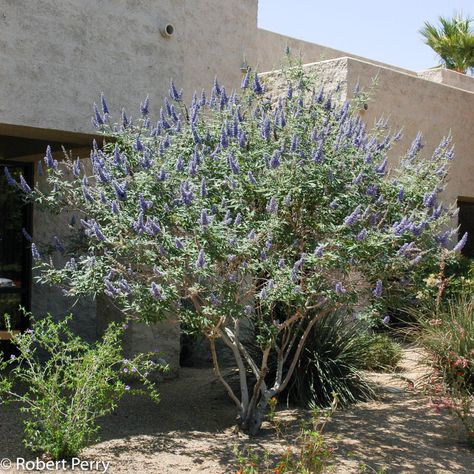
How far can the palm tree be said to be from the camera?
25297 millimetres

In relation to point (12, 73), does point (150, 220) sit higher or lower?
lower

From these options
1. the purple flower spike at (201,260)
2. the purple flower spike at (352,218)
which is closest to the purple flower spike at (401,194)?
the purple flower spike at (352,218)

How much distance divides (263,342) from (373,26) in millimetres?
12368

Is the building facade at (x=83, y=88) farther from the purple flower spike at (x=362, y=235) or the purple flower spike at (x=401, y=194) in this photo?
the purple flower spike at (x=362, y=235)

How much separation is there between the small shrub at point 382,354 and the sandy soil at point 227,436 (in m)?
0.74

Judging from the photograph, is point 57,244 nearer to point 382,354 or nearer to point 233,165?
point 233,165

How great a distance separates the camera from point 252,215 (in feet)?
21.9

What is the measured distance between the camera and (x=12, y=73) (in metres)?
8.26

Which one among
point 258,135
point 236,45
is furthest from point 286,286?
point 236,45

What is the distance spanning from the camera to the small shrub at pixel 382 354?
10.2 m

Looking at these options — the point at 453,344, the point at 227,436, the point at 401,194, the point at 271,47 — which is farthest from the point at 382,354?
the point at 271,47

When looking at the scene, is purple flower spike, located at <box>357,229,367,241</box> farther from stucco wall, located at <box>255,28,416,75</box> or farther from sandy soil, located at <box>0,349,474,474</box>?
stucco wall, located at <box>255,28,416,75</box>

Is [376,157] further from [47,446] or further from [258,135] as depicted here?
[47,446]

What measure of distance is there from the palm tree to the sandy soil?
59.6 ft
